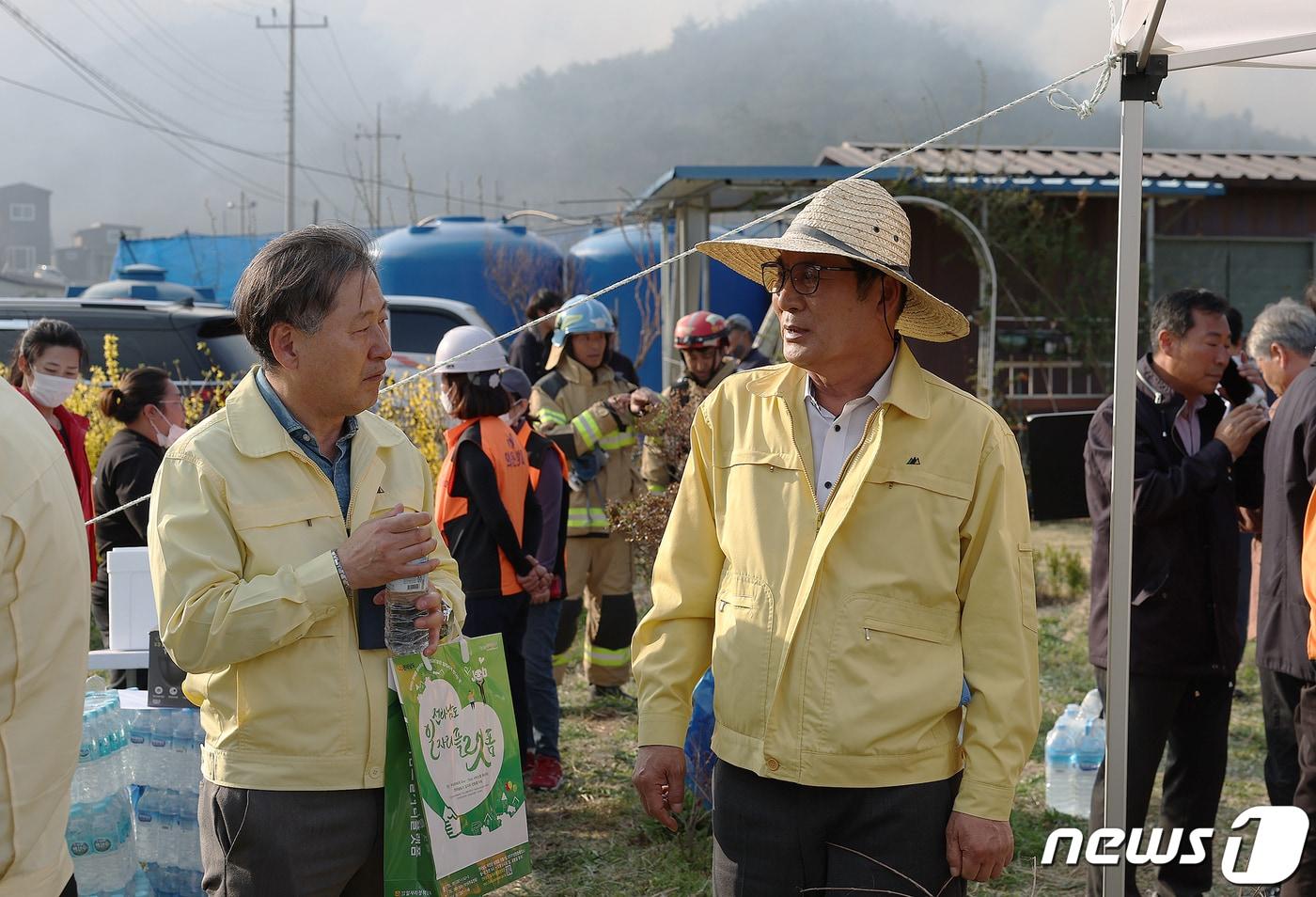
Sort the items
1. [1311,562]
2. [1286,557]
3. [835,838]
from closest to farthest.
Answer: [835,838] → [1311,562] → [1286,557]

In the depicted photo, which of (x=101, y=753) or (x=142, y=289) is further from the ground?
(x=142, y=289)

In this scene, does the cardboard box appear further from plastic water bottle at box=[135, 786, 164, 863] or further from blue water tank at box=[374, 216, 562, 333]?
blue water tank at box=[374, 216, 562, 333]

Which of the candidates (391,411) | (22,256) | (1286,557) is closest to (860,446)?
(1286,557)

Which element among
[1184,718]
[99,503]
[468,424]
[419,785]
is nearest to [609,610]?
[468,424]

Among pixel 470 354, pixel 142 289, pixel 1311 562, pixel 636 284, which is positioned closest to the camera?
pixel 1311 562

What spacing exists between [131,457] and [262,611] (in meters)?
3.24

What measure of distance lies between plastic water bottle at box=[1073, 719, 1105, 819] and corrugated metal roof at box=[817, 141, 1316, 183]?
28.6 feet

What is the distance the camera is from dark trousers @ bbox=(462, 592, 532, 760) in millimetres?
4891

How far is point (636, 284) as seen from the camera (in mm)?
17422

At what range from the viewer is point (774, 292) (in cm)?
256

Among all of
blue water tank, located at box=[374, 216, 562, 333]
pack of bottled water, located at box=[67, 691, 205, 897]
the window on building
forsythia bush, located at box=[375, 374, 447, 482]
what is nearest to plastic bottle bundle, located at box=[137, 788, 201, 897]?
pack of bottled water, located at box=[67, 691, 205, 897]

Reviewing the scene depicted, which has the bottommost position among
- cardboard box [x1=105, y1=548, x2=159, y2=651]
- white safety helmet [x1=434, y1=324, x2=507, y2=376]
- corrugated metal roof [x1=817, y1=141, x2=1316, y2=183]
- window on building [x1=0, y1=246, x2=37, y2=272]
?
cardboard box [x1=105, y1=548, x2=159, y2=651]

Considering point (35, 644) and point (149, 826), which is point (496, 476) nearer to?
point (149, 826)

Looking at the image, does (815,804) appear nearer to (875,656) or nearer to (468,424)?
(875,656)
